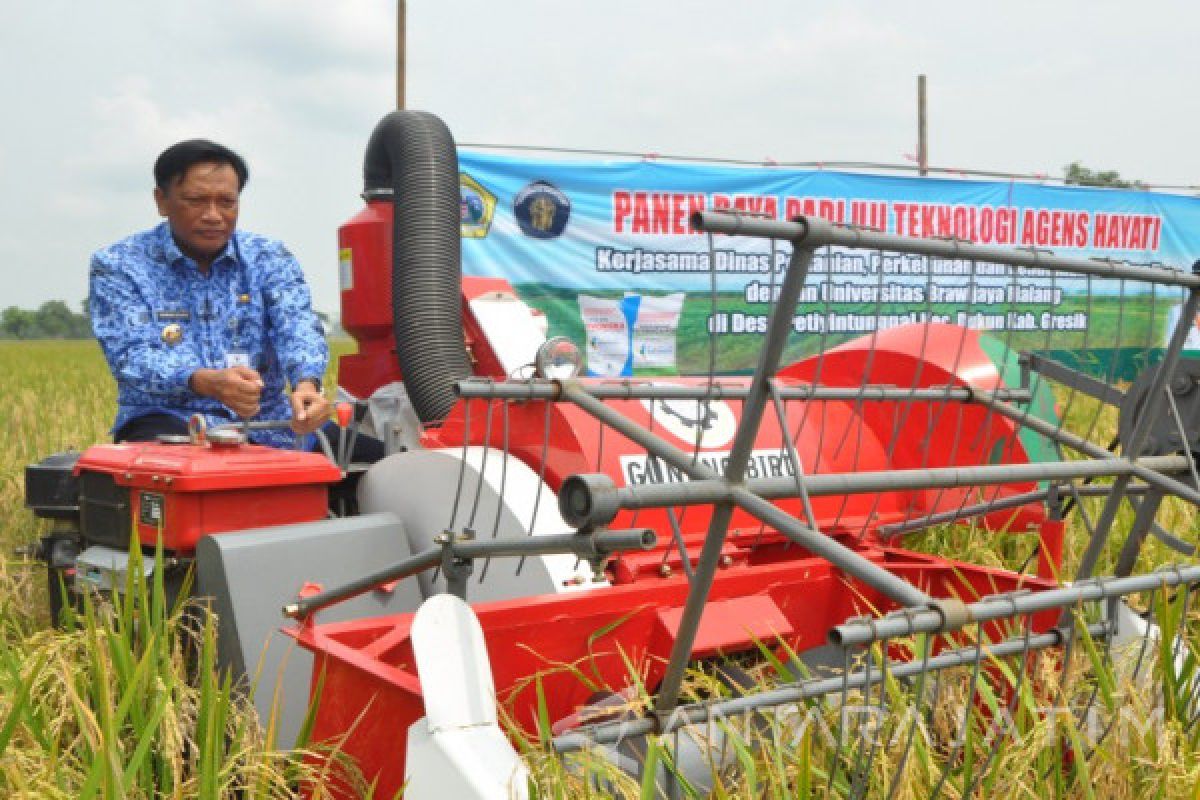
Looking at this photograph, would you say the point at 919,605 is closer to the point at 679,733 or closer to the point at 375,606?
the point at 679,733

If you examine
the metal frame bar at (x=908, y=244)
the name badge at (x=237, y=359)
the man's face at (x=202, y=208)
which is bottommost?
the name badge at (x=237, y=359)

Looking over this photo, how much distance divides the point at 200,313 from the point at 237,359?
0.18 meters

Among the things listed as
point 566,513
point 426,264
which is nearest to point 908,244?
point 566,513

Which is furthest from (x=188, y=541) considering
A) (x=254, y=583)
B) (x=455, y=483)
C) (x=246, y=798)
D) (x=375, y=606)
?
(x=246, y=798)

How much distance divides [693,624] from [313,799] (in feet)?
2.64

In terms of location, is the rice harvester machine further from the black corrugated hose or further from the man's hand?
the man's hand

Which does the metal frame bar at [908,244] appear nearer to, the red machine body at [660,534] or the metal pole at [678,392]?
the red machine body at [660,534]

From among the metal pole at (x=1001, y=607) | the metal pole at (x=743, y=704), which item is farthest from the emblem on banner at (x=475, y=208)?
the metal pole at (x=1001, y=607)

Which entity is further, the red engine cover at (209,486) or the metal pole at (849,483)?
the red engine cover at (209,486)

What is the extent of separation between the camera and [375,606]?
9.05 feet

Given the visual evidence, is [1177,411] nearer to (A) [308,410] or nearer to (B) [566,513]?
(B) [566,513]

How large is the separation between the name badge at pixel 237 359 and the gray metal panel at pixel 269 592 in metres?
0.98

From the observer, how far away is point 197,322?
347 centimetres

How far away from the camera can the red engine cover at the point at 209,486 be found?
8.80ft
